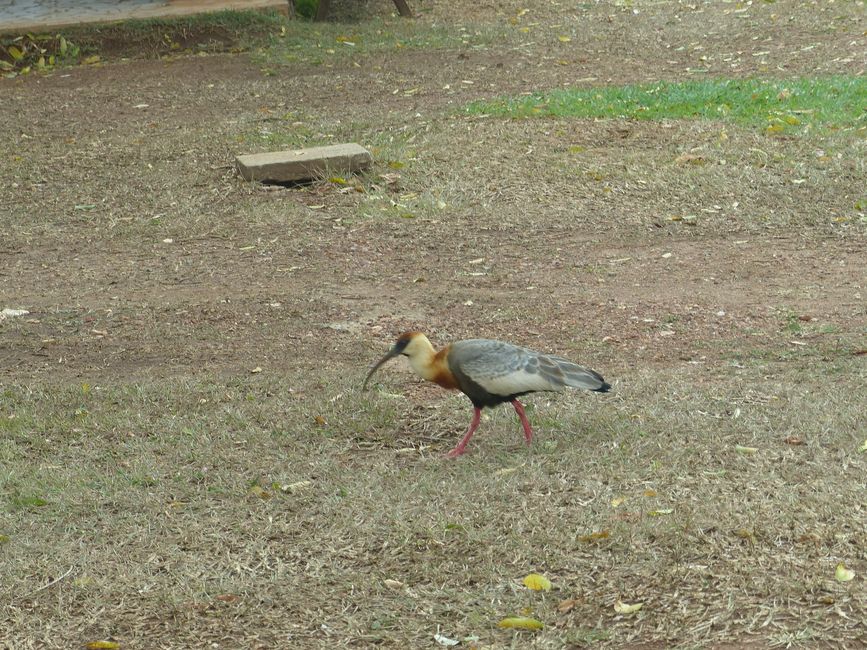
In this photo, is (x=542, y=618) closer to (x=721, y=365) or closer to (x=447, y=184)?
(x=721, y=365)

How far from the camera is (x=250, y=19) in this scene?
13320 mm

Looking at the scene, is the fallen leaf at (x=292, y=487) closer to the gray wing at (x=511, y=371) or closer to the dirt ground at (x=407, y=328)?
the dirt ground at (x=407, y=328)

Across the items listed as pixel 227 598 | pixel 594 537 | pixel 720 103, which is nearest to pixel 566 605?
pixel 594 537

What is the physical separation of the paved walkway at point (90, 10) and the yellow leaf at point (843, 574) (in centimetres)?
1135

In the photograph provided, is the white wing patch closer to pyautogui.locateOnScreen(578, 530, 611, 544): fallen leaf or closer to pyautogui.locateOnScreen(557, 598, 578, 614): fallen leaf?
pyautogui.locateOnScreen(578, 530, 611, 544): fallen leaf

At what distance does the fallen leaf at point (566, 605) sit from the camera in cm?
341

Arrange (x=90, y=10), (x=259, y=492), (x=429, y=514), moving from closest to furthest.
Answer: (x=429, y=514), (x=259, y=492), (x=90, y=10)

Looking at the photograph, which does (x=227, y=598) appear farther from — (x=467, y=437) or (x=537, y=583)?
(x=467, y=437)

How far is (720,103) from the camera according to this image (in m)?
9.62

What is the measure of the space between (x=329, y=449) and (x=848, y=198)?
4464 mm

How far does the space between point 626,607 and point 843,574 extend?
26.0 inches

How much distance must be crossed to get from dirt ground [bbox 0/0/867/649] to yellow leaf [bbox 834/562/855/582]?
0.04 m

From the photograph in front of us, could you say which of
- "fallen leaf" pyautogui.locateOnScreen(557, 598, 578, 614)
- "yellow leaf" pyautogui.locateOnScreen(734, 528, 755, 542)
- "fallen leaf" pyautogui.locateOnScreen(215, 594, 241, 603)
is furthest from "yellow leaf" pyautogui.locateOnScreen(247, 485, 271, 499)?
"yellow leaf" pyautogui.locateOnScreen(734, 528, 755, 542)

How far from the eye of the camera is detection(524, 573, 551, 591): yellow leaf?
11.5 ft
